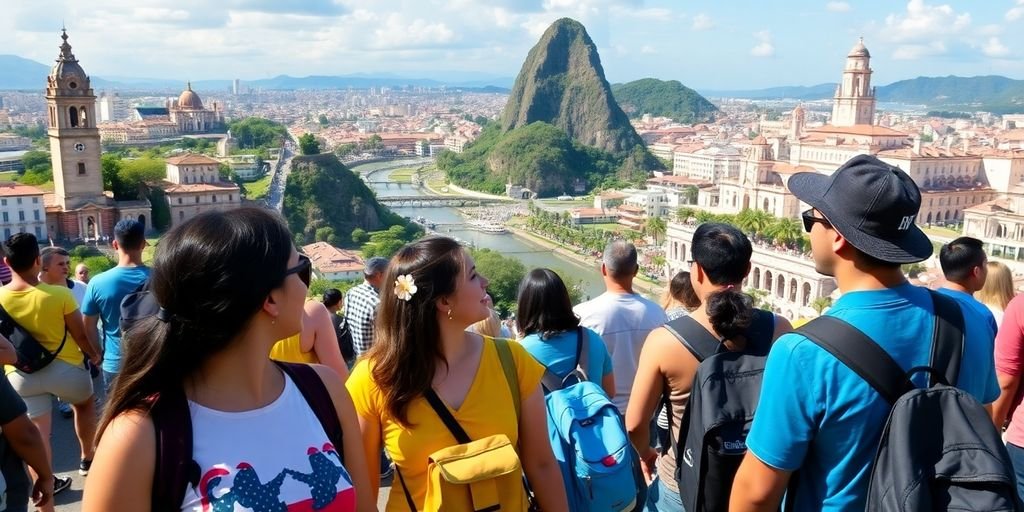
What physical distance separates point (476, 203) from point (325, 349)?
47827mm

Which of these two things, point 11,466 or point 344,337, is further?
point 344,337

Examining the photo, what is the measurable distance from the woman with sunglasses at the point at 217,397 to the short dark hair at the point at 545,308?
1067 mm

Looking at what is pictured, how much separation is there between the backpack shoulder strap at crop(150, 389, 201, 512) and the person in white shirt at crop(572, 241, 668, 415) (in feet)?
5.58

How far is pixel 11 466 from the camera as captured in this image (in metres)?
2.01

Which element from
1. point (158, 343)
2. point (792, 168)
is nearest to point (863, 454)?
point (158, 343)

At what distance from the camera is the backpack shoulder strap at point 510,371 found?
179cm

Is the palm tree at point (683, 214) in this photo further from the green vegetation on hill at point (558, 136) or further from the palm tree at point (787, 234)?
the green vegetation on hill at point (558, 136)

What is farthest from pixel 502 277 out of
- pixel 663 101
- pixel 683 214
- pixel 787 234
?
pixel 663 101

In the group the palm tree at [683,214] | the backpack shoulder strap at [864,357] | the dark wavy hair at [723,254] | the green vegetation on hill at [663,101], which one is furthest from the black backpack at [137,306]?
the green vegetation on hill at [663,101]

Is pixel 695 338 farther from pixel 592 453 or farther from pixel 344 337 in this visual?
pixel 344 337

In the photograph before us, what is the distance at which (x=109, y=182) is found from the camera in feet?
80.4

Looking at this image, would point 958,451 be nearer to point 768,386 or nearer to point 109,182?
point 768,386

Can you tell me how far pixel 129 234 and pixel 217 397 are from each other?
1977mm

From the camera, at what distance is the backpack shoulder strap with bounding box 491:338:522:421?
5.89ft
